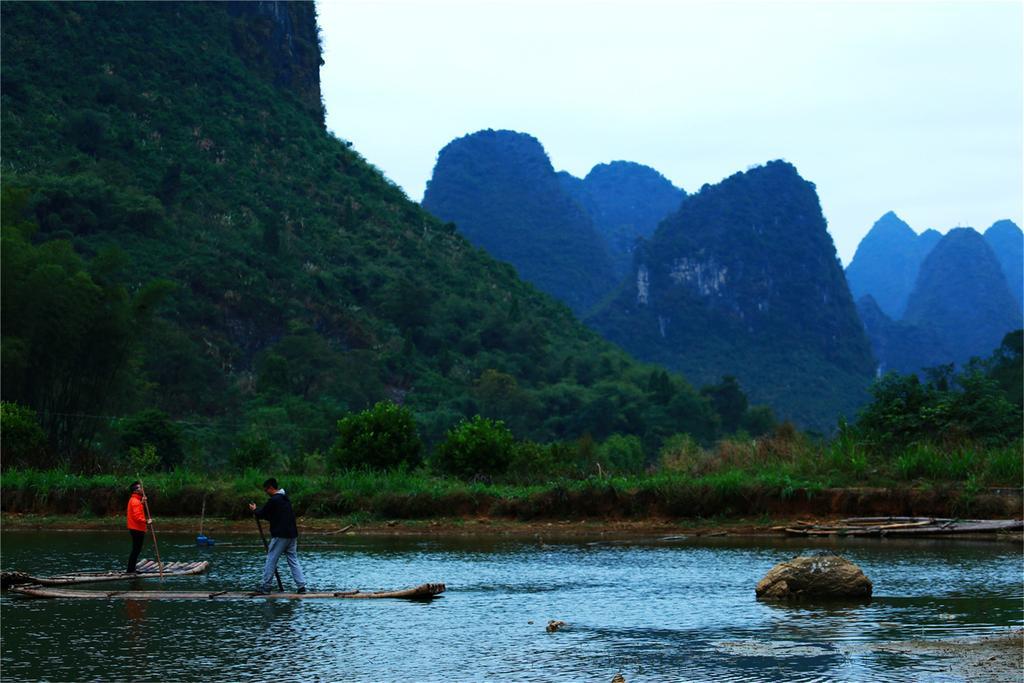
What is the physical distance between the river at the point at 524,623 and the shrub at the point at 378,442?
12348 mm

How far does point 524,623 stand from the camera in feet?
47.5

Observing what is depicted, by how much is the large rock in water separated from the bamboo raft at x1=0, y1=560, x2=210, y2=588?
9658 mm

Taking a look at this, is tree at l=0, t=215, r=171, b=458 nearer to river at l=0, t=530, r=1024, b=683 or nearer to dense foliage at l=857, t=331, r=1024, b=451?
river at l=0, t=530, r=1024, b=683

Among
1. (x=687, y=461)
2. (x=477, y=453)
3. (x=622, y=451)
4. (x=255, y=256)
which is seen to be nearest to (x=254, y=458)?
(x=477, y=453)

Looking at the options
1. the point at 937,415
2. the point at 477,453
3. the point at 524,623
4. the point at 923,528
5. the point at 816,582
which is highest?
the point at 937,415

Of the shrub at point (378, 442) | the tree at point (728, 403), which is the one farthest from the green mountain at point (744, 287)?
the shrub at point (378, 442)

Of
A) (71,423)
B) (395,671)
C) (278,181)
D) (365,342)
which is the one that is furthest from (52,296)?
(278,181)

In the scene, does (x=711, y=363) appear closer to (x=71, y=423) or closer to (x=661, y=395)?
(x=661, y=395)

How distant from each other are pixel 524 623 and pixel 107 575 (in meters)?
7.88

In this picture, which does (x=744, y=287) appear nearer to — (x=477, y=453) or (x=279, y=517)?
(x=477, y=453)

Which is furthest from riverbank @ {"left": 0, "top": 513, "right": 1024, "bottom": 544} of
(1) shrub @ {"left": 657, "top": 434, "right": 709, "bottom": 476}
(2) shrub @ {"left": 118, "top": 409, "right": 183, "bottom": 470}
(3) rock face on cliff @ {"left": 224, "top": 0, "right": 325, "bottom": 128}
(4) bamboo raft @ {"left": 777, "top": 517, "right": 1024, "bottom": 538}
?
(3) rock face on cliff @ {"left": 224, "top": 0, "right": 325, "bottom": 128}

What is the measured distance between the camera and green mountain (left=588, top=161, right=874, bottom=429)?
171250mm

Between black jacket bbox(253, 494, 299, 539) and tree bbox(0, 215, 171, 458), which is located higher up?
tree bbox(0, 215, 171, 458)

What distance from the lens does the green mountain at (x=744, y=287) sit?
562ft
